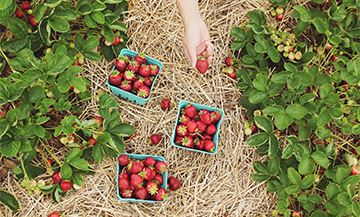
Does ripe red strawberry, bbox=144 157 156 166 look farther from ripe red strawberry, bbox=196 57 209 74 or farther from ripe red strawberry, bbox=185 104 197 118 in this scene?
ripe red strawberry, bbox=196 57 209 74

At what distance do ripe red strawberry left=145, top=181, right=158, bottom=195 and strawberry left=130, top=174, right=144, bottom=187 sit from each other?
50 millimetres

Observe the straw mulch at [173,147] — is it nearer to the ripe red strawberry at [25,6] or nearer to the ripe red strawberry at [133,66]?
the ripe red strawberry at [133,66]

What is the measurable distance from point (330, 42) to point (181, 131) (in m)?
1.31

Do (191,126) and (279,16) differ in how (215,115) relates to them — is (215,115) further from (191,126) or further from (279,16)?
(279,16)

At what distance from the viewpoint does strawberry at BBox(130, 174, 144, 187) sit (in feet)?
5.21

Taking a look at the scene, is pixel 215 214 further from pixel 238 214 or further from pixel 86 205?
pixel 86 205

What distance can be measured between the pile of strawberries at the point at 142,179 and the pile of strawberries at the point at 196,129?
0.77ft

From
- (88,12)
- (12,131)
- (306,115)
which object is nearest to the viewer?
(12,131)

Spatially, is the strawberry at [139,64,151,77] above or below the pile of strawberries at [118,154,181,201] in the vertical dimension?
above

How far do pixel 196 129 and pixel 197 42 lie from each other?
65 cm

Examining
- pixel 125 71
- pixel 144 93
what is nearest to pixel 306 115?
pixel 144 93

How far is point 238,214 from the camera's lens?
73.1 inches

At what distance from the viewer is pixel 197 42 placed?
6.03ft

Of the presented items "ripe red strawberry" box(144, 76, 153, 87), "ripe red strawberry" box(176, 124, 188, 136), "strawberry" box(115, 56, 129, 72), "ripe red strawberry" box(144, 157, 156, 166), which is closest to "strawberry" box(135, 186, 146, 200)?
"ripe red strawberry" box(144, 157, 156, 166)
